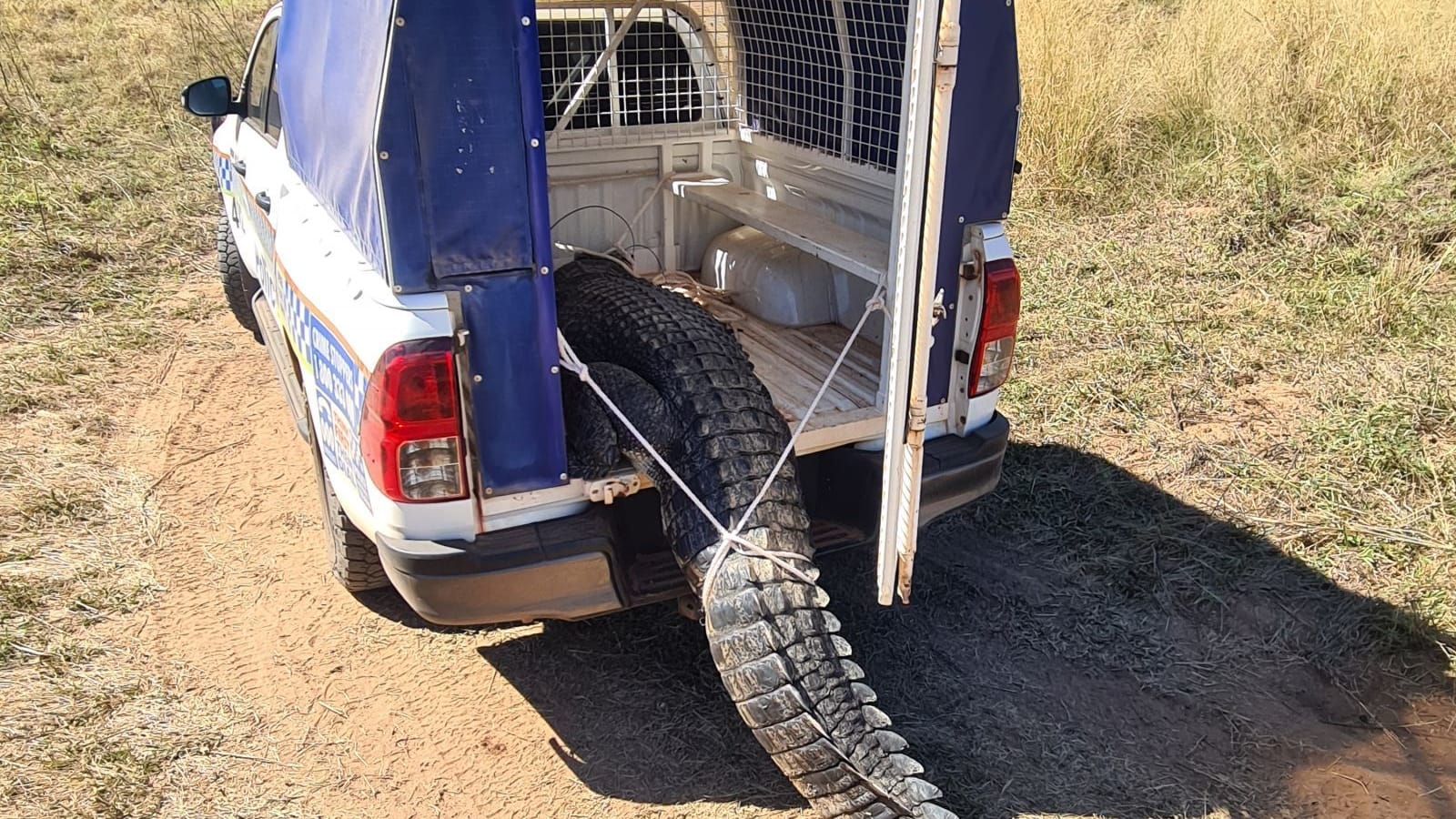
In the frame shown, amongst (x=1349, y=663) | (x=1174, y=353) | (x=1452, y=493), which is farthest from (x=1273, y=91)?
(x=1349, y=663)

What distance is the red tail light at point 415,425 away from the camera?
8.11 ft

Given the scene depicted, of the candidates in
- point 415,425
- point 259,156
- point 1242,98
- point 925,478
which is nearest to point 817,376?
point 925,478

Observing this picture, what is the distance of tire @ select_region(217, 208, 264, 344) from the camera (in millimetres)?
5824

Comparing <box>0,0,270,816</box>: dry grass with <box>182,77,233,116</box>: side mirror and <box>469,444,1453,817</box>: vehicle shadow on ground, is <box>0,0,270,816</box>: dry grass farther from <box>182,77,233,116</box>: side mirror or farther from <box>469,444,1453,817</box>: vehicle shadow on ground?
<box>182,77,233,116</box>: side mirror

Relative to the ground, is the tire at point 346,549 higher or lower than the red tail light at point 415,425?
lower

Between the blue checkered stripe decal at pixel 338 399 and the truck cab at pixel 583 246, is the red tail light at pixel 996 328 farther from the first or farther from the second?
the blue checkered stripe decal at pixel 338 399

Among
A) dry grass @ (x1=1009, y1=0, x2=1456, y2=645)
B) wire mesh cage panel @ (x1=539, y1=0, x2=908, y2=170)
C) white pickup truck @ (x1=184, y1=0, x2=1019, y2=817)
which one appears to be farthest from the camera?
dry grass @ (x1=1009, y1=0, x2=1456, y2=645)

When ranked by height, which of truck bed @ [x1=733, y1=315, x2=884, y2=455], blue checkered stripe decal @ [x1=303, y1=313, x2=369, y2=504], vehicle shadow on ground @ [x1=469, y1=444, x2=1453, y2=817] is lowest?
vehicle shadow on ground @ [x1=469, y1=444, x2=1453, y2=817]

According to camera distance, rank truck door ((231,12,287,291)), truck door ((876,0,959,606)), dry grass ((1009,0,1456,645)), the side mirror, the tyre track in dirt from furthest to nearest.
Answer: dry grass ((1009,0,1456,645)) < the side mirror < truck door ((231,12,287,291)) < the tyre track in dirt < truck door ((876,0,959,606))

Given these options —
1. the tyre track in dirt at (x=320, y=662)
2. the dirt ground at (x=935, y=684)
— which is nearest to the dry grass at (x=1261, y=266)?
the dirt ground at (x=935, y=684)

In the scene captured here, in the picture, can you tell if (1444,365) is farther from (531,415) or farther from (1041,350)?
(531,415)

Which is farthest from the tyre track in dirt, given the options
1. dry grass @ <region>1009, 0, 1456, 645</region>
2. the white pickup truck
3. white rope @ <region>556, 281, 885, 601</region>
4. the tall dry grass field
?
the tall dry grass field

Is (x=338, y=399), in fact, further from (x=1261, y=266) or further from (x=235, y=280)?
(x=1261, y=266)

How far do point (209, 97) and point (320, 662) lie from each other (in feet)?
7.76
